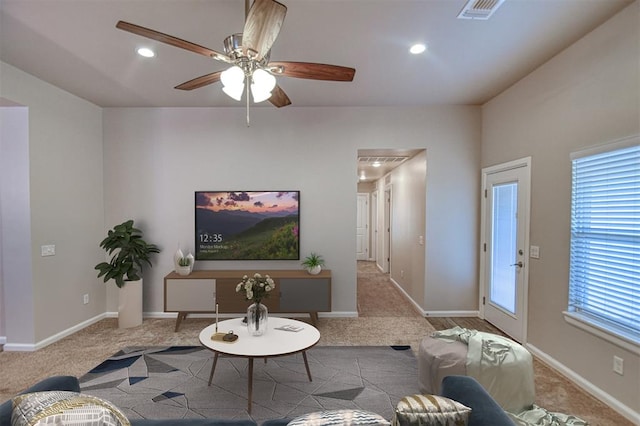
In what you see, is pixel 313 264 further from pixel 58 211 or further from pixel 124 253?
pixel 58 211

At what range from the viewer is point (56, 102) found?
3.43 meters

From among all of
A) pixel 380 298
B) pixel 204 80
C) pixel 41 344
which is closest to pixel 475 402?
pixel 204 80

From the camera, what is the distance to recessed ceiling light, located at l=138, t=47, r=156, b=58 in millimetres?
2613

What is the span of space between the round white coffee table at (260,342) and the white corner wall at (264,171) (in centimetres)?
156

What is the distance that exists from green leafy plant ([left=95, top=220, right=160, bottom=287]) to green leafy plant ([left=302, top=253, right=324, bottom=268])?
2.10 m

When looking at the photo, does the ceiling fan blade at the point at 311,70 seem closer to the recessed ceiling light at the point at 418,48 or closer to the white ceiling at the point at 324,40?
the white ceiling at the point at 324,40

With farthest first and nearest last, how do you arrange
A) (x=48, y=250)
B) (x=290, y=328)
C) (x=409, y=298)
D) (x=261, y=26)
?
(x=409, y=298), (x=48, y=250), (x=290, y=328), (x=261, y=26)

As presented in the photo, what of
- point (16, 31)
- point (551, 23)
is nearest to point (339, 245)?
point (551, 23)

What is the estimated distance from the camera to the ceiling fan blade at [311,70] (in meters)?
1.90

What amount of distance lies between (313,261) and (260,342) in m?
1.67

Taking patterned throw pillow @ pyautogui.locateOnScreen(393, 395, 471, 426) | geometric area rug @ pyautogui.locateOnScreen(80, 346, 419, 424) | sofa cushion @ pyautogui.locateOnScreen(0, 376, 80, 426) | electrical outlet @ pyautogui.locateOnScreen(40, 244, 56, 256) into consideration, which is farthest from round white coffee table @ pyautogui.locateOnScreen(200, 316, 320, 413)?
electrical outlet @ pyautogui.locateOnScreen(40, 244, 56, 256)

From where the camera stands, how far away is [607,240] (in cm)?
229

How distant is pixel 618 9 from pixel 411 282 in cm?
379

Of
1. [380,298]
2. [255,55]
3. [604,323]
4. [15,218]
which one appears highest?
[255,55]
